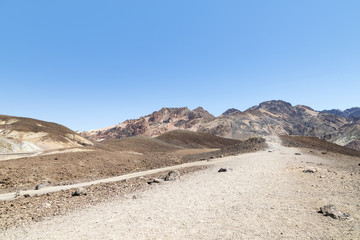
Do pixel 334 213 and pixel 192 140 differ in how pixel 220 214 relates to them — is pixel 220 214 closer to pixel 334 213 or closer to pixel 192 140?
pixel 334 213

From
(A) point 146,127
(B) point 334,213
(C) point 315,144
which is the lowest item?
(B) point 334,213

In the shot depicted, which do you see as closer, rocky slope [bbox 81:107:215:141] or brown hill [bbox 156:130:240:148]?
brown hill [bbox 156:130:240:148]

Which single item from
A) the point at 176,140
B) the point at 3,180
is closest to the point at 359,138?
the point at 176,140

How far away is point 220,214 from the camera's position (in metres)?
7.31

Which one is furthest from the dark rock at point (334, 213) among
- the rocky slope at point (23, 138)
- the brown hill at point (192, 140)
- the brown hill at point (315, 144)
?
the brown hill at point (192, 140)

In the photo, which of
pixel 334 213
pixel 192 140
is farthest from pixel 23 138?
pixel 334 213

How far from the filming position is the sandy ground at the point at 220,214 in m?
5.99

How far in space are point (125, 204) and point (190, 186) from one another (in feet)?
13.5

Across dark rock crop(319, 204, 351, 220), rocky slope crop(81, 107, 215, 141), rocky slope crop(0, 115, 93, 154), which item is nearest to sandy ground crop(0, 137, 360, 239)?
dark rock crop(319, 204, 351, 220)

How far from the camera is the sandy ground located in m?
5.99

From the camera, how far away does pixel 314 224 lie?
6250mm

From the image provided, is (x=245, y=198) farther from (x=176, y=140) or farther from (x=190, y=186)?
(x=176, y=140)

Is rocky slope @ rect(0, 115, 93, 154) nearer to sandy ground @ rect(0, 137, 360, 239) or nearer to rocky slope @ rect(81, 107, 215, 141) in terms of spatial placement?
sandy ground @ rect(0, 137, 360, 239)

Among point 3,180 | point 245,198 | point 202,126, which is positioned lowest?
point 3,180
